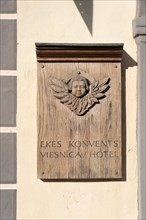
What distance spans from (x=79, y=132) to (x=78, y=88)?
1.08 ft

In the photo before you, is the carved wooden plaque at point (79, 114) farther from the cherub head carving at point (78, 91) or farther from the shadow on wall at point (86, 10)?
the shadow on wall at point (86, 10)

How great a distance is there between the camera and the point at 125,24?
4.74 metres

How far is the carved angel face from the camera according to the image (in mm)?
4609

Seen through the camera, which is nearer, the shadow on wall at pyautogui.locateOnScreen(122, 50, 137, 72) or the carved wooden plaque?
the carved wooden plaque

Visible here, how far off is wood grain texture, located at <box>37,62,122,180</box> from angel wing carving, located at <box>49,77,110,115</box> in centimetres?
4

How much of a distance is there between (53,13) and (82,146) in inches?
40.7

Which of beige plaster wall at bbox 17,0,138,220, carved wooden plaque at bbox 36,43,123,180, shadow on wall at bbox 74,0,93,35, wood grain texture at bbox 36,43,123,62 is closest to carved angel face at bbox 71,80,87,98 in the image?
carved wooden plaque at bbox 36,43,123,180

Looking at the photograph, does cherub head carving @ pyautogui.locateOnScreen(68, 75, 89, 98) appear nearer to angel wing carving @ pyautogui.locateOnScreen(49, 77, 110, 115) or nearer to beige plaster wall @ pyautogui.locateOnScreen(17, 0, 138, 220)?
angel wing carving @ pyautogui.locateOnScreen(49, 77, 110, 115)

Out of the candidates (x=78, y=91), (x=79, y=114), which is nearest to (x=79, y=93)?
(x=78, y=91)

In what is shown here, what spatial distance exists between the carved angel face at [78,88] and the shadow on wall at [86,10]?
1.39ft

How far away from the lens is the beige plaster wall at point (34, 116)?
4.65 m

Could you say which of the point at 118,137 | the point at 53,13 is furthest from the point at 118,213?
the point at 53,13

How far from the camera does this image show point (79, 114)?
4621mm

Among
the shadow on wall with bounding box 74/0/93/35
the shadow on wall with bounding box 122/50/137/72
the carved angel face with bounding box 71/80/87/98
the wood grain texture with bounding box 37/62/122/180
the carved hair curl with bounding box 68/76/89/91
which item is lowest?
the wood grain texture with bounding box 37/62/122/180
